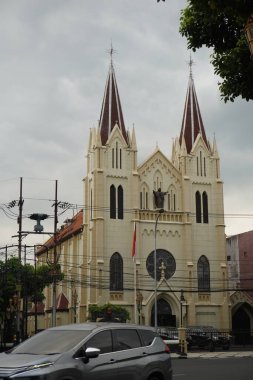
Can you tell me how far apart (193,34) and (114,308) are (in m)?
43.1

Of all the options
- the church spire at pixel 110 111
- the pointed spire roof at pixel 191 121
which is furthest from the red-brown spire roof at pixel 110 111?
the pointed spire roof at pixel 191 121

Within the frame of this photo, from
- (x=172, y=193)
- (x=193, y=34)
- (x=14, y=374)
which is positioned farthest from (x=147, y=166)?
(x=14, y=374)

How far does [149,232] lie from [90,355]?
50.2 meters

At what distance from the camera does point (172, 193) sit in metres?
63.1

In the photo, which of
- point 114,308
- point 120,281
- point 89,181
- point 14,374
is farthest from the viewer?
point 89,181

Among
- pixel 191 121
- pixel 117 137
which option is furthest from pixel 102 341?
pixel 191 121

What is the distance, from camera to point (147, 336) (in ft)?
41.0

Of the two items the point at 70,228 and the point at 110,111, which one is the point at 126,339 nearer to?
the point at 110,111

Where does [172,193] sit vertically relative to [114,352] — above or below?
above

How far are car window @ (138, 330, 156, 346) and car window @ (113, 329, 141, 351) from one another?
147 mm

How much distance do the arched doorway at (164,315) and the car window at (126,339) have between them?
47.2m

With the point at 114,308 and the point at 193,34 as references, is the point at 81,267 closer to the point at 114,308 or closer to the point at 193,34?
the point at 114,308

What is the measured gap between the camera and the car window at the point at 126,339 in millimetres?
11754

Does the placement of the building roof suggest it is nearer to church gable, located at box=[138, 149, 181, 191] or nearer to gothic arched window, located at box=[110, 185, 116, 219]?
gothic arched window, located at box=[110, 185, 116, 219]
